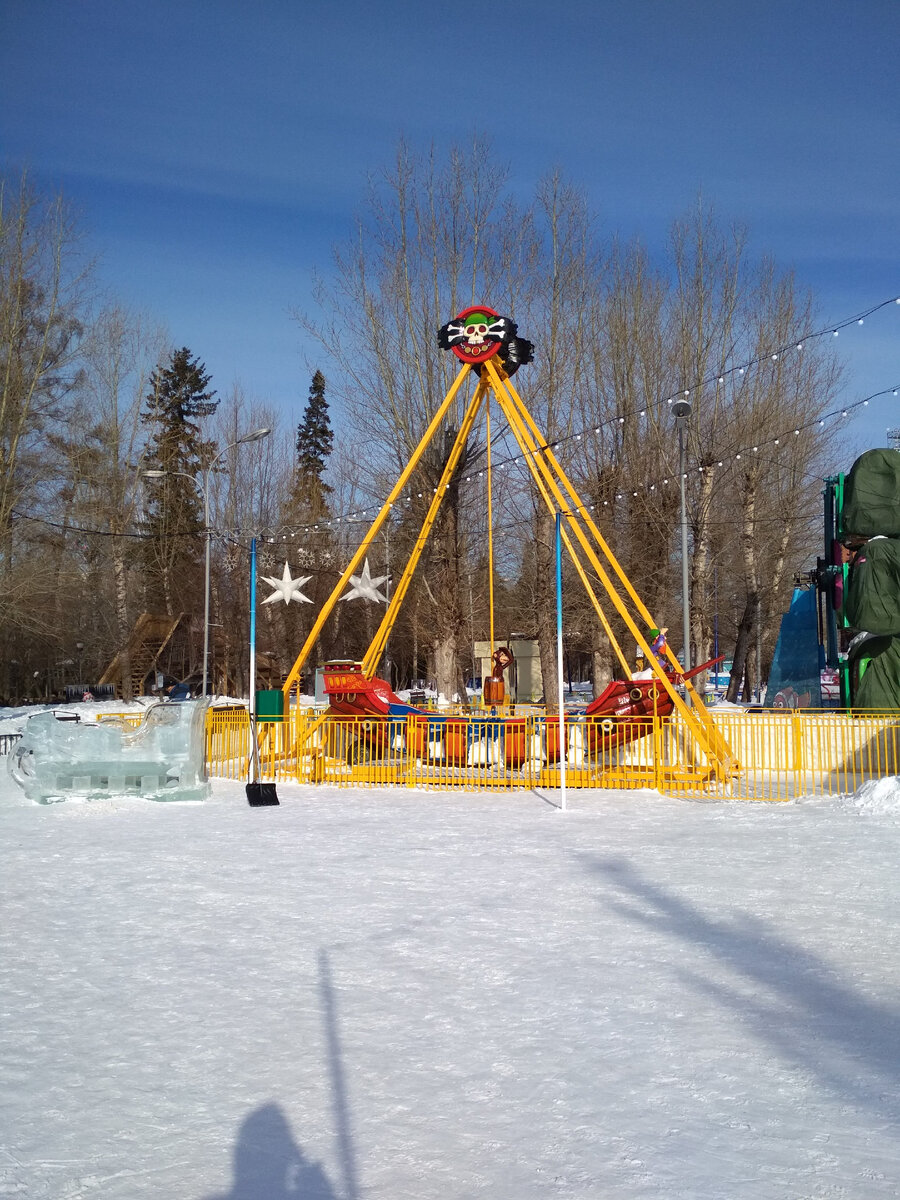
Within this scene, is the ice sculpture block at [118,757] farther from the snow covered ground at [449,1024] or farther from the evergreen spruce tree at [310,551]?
the evergreen spruce tree at [310,551]

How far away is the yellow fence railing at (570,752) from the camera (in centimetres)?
1680

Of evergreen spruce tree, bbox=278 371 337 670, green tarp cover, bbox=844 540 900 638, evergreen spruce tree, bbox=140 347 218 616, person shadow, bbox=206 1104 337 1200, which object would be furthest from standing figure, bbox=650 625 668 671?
evergreen spruce tree, bbox=140 347 218 616

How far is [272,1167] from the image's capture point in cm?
395

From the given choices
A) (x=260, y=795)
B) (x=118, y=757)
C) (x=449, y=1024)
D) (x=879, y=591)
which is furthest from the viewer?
(x=879, y=591)

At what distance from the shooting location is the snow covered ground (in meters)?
3.97

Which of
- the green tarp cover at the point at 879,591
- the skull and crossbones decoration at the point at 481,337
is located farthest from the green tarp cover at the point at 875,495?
the skull and crossbones decoration at the point at 481,337

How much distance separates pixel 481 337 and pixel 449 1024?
53.7 feet

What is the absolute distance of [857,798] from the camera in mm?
14383

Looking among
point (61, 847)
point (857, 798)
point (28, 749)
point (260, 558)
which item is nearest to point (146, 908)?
point (61, 847)

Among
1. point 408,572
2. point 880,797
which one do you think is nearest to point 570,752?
point 408,572

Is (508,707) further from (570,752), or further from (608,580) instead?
(608,580)

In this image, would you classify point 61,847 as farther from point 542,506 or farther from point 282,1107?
point 542,506

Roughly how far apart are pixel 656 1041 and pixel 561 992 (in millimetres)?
923

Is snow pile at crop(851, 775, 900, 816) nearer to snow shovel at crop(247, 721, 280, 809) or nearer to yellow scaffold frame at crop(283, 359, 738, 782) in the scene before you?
yellow scaffold frame at crop(283, 359, 738, 782)
